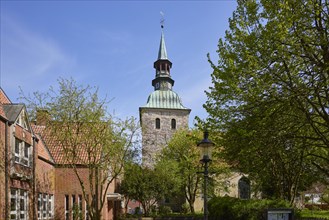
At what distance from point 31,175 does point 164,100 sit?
140ft

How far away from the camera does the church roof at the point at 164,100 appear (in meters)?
65.0

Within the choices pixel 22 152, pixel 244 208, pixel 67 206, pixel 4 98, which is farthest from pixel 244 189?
pixel 4 98

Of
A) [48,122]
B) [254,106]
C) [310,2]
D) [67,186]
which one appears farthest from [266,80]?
[67,186]

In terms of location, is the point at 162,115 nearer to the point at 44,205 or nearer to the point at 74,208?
the point at 74,208

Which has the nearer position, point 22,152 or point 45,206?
point 22,152

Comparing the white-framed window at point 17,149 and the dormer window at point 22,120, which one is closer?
the white-framed window at point 17,149

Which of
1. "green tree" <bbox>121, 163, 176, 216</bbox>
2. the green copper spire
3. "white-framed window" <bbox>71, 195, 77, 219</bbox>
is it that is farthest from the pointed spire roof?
"white-framed window" <bbox>71, 195, 77, 219</bbox>

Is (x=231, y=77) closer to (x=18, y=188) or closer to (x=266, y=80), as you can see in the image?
(x=266, y=80)

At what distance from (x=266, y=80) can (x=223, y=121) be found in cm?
438

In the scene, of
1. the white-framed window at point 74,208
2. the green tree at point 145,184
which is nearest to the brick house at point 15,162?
the white-framed window at point 74,208

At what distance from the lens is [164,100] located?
2586 inches

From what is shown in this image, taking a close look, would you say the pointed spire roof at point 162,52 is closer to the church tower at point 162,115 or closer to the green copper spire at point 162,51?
the green copper spire at point 162,51

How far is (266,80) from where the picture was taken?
48.2ft

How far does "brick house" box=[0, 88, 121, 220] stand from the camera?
789 inches
